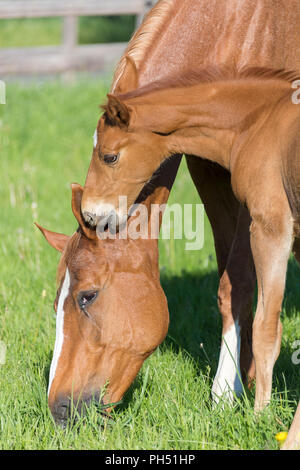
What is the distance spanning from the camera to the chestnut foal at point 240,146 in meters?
2.72

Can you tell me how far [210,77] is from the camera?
2973mm

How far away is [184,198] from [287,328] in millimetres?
3161

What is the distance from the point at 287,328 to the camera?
4.44 m

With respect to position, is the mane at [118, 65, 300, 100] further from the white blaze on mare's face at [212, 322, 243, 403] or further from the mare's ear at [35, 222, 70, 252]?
the white blaze on mare's face at [212, 322, 243, 403]

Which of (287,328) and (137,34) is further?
(287,328)

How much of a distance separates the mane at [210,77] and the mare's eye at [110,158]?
0.25m

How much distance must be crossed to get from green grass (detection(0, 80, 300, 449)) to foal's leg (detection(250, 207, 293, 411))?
280 millimetres

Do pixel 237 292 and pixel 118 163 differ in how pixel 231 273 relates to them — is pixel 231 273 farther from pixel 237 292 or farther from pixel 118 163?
pixel 118 163

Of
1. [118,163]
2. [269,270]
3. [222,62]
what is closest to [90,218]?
[118,163]

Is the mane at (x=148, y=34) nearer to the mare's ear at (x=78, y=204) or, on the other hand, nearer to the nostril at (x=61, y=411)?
the mare's ear at (x=78, y=204)

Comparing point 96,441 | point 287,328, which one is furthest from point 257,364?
point 287,328

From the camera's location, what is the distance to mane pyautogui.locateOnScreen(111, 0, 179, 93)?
3322 millimetres

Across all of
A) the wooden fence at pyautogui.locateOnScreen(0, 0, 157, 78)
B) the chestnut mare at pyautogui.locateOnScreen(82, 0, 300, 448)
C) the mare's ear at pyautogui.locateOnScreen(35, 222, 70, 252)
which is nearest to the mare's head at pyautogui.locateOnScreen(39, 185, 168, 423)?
the mare's ear at pyautogui.locateOnScreen(35, 222, 70, 252)
